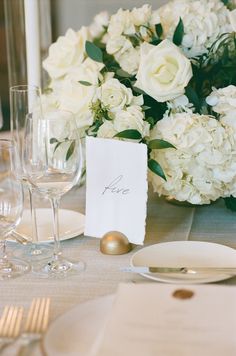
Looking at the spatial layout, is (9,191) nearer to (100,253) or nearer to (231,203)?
(100,253)

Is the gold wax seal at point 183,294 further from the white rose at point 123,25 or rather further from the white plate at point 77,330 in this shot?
the white rose at point 123,25

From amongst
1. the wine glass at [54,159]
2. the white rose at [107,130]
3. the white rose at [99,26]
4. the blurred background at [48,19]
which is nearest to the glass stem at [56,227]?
the wine glass at [54,159]

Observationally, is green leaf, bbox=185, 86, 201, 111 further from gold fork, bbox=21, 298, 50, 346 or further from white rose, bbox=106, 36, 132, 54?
gold fork, bbox=21, 298, 50, 346

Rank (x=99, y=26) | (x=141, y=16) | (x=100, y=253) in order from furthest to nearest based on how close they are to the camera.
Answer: (x=99, y=26) → (x=141, y=16) → (x=100, y=253)

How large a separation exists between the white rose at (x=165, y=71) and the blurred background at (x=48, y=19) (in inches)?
55.1

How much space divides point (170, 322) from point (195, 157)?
0.57 m

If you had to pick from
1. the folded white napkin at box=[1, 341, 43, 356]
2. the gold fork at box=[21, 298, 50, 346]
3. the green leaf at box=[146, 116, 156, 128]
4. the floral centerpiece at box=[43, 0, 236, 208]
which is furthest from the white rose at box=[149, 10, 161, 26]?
the folded white napkin at box=[1, 341, 43, 356]

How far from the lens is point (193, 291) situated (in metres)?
0.87

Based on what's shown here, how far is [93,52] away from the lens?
4.88 feet

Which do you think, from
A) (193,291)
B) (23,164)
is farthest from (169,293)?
(23,164)

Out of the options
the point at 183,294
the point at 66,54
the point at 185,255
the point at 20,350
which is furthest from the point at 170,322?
the point at 66,54

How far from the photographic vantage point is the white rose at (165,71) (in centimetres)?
131

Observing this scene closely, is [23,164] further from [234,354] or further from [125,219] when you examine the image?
[234,354]

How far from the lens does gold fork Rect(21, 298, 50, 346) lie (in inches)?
33.7
